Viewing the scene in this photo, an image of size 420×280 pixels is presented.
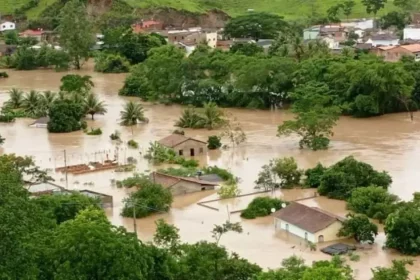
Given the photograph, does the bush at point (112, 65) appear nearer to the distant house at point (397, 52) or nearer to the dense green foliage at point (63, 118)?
the distant house at point (397, 52)

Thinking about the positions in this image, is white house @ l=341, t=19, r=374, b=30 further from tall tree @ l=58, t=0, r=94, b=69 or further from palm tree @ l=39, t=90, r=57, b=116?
palm tree @ l=39, t=90, r=57, b=116

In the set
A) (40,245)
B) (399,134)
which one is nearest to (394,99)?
(399,134)

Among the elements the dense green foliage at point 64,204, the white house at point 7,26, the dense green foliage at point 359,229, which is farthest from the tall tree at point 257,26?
the dense green foliage at point 359,229

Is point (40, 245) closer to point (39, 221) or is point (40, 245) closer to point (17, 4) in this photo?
point (39, 221)

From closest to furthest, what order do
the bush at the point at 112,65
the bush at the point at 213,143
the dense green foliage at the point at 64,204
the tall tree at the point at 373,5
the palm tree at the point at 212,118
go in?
the dense green foliage at the point at 64,204, the bush at the point at 213,143, the palm tree at the point at 212,118, the bush at the point at 112,65, the tall tree at the point at 373,5

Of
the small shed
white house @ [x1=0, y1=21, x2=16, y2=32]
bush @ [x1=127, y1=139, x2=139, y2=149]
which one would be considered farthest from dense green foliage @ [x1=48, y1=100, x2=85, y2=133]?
white house @ [x1=0, y1=21, x2=16, y2=32]

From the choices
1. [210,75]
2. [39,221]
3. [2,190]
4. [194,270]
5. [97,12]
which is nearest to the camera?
[2,190]
